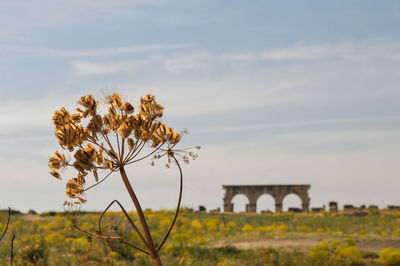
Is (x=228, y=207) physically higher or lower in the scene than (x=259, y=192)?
lower

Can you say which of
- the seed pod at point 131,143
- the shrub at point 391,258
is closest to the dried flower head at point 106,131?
the seed pod at point 131,143

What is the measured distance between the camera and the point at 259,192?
172ft

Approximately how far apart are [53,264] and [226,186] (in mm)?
40087

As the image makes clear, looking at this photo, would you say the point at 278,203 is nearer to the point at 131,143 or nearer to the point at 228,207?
the point at 228,207

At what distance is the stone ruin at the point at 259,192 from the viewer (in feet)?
169

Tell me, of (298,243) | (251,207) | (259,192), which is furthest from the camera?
(259,192)

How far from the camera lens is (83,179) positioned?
3189mm

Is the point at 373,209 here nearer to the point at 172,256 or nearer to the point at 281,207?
the point at 281,207

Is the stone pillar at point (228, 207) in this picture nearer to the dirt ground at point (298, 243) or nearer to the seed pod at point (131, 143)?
the dirt ground at point (298, 243)

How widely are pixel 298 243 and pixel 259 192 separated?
34.0 metres

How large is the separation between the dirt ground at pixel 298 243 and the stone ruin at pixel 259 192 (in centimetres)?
3155

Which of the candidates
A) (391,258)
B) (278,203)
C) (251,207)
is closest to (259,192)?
(251,207)

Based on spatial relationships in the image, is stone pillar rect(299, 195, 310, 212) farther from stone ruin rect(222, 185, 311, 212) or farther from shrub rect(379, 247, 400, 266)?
shrub rect(379, 247, 400, 266)

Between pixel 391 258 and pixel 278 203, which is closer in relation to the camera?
pixel 391 258
